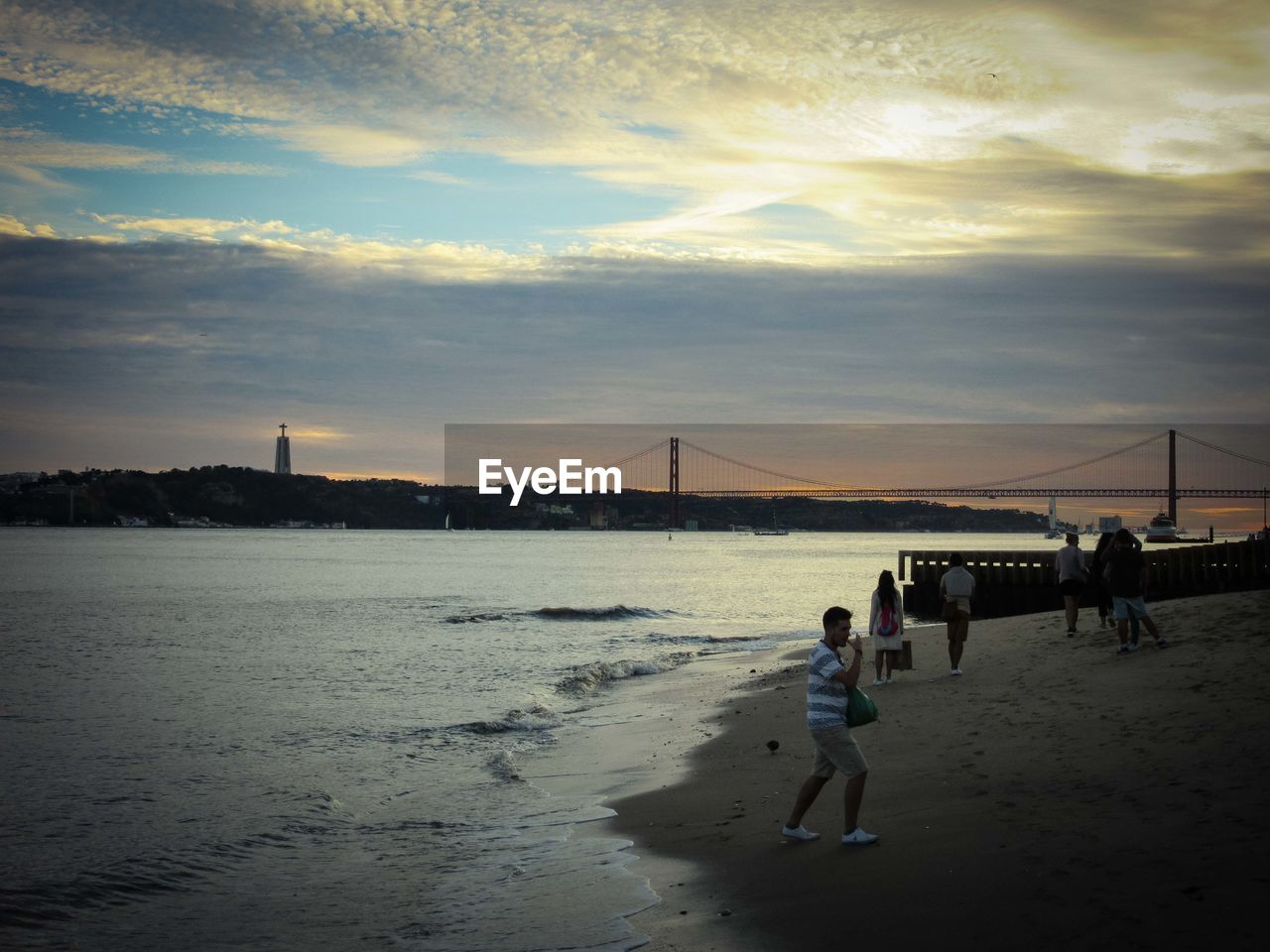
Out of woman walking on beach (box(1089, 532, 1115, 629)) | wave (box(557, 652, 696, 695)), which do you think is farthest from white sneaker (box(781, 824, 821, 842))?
wave (box(557, 652, 696, 695))

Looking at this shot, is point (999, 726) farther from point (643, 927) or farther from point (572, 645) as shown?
point (572, 645)

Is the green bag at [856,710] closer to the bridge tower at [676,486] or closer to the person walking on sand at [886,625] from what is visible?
the person walking on sand at [886,625]

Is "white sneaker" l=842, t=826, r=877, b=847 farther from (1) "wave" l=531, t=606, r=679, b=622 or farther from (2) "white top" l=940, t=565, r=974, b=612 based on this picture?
(1) "wave" l=531, t=606, r=679, b=622

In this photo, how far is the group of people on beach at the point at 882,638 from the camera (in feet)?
25.2

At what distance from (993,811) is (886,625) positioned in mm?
7125

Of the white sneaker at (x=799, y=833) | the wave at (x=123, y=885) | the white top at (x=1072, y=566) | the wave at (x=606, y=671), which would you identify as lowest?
the wave at (x=606, y=671)

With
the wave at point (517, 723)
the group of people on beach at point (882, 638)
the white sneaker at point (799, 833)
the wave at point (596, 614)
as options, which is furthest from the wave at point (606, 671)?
the wave at point (596, 614)

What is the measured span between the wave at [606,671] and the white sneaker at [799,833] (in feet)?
42.5

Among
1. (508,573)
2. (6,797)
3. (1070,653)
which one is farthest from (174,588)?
(1070,653)

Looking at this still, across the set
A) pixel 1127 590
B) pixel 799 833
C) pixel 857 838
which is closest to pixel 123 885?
pixel 799 833

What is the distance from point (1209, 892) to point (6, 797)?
39.2 feet

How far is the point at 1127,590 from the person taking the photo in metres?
14.2

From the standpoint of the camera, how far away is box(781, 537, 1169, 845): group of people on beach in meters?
7.67

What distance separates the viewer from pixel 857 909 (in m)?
6.59
